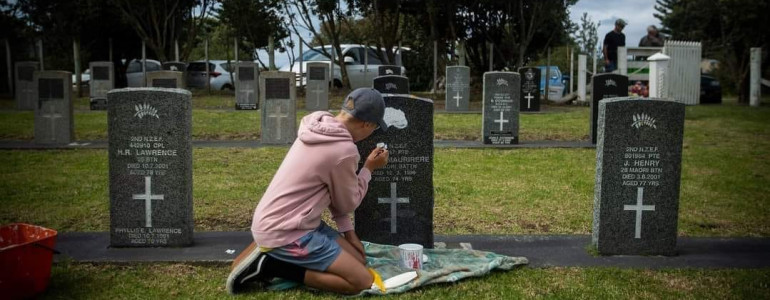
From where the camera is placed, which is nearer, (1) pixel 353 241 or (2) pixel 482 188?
(1) pixel 353 241

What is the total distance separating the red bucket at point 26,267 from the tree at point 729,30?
25611mm

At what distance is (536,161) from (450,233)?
191 inches

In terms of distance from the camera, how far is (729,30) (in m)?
32.6

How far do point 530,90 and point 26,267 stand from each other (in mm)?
16714

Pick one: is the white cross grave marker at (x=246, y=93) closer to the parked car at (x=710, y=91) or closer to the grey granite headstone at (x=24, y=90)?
the grey granite headstone at (x=24, y=90)

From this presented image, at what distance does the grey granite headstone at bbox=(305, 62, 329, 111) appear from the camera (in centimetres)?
1906

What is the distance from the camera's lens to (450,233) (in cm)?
679

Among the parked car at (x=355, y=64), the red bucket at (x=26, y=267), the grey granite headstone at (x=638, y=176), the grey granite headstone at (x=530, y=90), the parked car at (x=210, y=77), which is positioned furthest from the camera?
the parked car at (x=210, y=77)

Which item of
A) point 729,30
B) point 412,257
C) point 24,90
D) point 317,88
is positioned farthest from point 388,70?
point 729,30

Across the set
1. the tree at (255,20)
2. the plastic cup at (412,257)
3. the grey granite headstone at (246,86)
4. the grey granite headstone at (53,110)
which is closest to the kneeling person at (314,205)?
the plastic cup at (412,257)

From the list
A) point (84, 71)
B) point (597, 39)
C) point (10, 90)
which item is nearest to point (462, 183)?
point (10, 90)

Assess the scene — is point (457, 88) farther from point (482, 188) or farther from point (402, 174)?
point (402, 174)

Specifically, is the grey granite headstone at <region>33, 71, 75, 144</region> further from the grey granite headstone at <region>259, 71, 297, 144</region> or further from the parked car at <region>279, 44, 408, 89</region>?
the parked car at <region>279, 44, 408, 89</region>

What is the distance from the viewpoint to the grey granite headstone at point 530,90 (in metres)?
19.8
